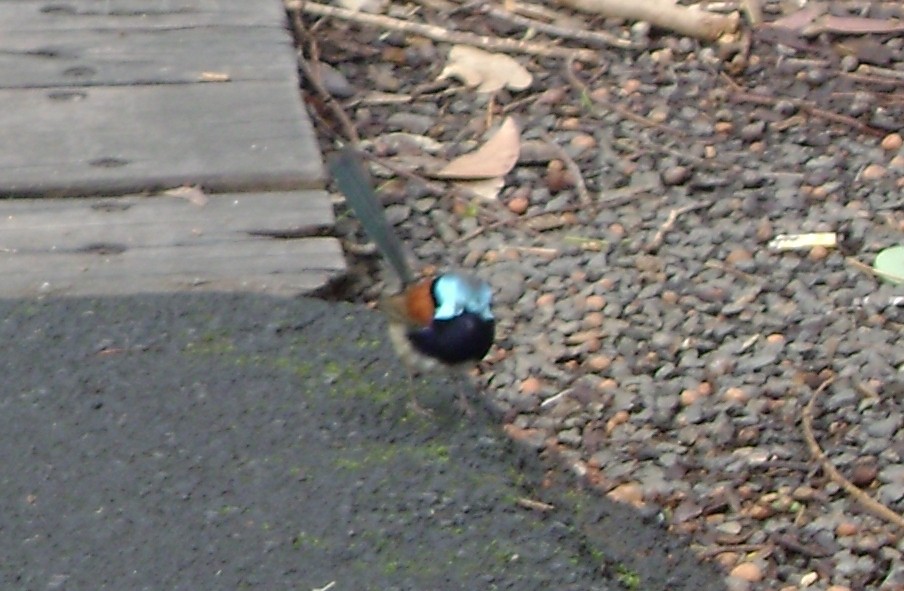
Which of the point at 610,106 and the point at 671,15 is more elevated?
the point at 671,15

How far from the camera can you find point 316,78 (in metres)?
4.64

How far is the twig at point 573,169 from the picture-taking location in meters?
4.31

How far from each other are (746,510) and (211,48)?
6.78ft

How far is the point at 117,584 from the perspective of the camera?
2.65 metres

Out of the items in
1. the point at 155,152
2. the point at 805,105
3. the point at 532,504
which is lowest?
the point at 805,105

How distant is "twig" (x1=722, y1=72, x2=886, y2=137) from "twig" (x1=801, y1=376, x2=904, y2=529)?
1.30 metres

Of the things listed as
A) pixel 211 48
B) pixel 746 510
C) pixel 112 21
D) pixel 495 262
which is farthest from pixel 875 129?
pixel 112 21

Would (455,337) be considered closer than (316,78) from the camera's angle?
Yes

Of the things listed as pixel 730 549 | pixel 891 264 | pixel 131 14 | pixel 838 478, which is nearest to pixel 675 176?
pixel 891 264

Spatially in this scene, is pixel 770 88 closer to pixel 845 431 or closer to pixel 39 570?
pixel 845 431

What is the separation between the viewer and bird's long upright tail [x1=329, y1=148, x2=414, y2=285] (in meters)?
3.59

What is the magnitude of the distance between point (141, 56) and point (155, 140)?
43 centimetres

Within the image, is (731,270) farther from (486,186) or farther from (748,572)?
(748,572)

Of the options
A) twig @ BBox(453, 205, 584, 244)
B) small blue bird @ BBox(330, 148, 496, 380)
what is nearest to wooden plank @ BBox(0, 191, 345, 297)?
small blue bird @ BBox(330, 148, 496, 380)
